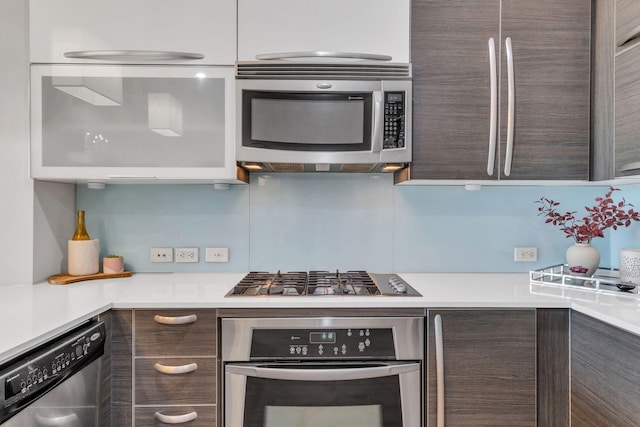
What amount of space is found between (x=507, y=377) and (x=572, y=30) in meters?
1.43

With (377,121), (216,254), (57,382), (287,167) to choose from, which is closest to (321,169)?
(287,167)

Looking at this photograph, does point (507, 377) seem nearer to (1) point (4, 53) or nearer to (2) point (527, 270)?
(2) point (527, 270)

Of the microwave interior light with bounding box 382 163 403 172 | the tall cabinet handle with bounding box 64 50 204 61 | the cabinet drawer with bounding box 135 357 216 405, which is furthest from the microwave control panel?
the cabinet drawer with bounding box 135 357 216 405

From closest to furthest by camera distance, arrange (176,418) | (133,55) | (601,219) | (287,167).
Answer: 1. (176,418)
2. (133,55)
3. (601,219)
4. (287,167)

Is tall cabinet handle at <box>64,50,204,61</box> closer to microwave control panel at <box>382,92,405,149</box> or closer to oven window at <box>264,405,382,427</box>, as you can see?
microwave control panel at <box>382,92,405,149</box>

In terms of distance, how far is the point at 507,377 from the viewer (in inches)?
57.1

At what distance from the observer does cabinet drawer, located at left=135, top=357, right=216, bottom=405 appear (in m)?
1.42

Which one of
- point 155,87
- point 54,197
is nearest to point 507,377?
point 155,87

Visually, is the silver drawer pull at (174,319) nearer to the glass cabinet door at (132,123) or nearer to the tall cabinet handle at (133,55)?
the glass cabinet door at (132,123)

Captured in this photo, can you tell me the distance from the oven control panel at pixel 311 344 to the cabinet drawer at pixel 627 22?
146 cm

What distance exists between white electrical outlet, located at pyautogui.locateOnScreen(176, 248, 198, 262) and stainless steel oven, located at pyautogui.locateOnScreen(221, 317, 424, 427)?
27.3 inches

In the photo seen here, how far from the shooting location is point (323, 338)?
56.9 inches

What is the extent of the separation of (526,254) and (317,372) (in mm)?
1277

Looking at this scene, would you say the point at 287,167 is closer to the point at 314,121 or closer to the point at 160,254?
the point at 314,121
